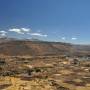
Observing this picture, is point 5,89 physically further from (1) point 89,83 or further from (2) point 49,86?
(1) point 89,83

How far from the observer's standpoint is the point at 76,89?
6122 cm

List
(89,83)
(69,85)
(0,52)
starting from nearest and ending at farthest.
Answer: (69,85), (89,83), (0,52)

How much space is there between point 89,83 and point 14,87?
2473 centimetres

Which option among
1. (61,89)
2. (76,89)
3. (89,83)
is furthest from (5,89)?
(89,83)

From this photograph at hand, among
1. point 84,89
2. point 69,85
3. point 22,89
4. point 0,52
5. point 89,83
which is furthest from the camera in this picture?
point 0,52

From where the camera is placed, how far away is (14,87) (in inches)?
2426

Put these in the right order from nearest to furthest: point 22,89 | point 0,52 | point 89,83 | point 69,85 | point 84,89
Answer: point 22,89 < point 84,89 < point 69,85 < point 89,83 < point 0,52

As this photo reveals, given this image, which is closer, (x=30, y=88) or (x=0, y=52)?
(x=30, y=88)

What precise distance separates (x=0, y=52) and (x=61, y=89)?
470 feet

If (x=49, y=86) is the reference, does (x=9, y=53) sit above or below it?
above

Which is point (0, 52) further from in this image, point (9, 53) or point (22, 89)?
point (22, 89)

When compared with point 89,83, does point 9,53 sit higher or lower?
higher

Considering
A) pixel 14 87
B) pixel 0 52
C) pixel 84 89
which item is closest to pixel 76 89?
pixel 84 89

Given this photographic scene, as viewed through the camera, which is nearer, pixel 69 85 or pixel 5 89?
pixel 5 89
